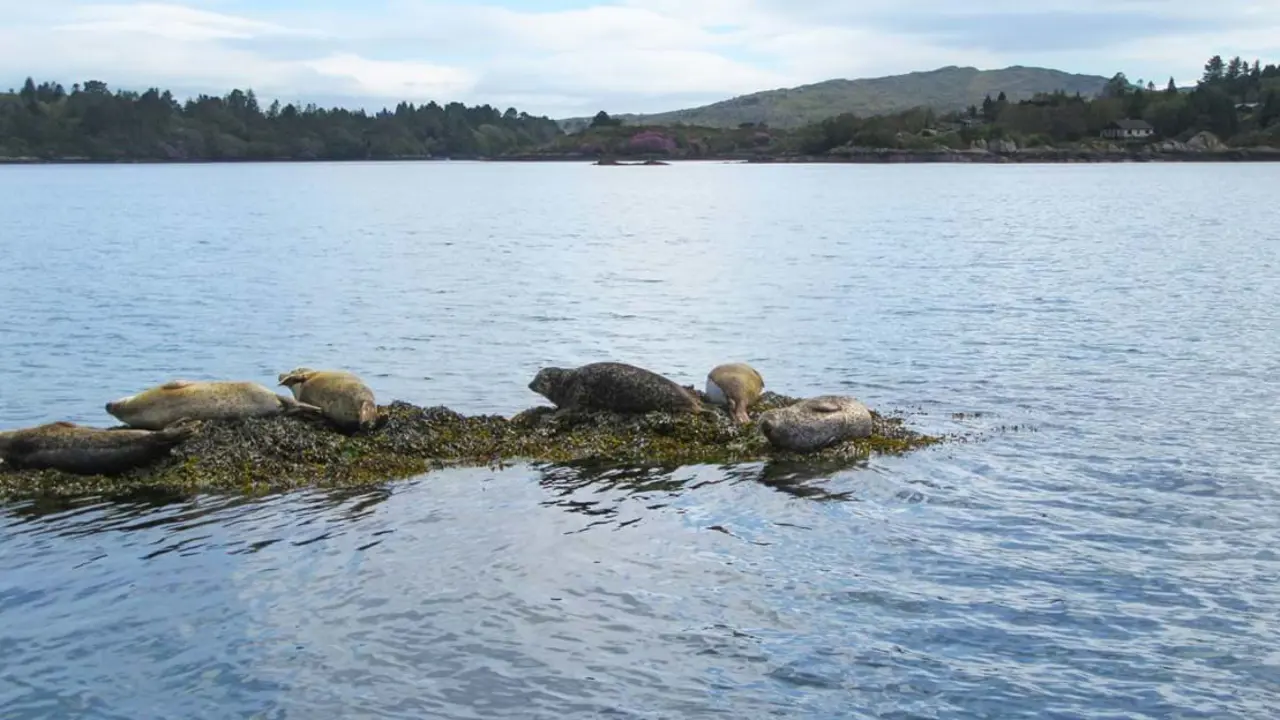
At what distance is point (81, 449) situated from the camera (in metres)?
16.9

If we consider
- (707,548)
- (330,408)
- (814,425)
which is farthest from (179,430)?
(814,425)

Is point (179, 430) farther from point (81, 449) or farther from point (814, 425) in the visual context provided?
point (814, 425)

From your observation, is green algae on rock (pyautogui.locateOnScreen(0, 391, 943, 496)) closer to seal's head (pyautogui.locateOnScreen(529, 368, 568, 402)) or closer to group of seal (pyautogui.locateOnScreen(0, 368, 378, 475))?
group of seal (pyautogui.locateOnScreen(0, 368, 378, 475))

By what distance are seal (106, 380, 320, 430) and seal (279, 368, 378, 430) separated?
0.86 ft

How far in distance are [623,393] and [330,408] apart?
14.4ft

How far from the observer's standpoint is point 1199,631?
11.8 meters

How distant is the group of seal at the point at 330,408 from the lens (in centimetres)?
1705

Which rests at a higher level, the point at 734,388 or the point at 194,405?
the point at 194,405

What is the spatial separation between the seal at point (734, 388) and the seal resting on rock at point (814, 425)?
1.52m

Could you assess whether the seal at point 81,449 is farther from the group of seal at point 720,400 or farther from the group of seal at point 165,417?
the group of seal at point 720,400

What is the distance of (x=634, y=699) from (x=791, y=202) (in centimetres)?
11007

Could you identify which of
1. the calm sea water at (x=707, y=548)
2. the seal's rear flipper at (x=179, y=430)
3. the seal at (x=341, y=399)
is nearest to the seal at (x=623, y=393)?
the calm sea water at (x=707, y=548)

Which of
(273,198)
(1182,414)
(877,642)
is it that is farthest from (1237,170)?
(877,642)

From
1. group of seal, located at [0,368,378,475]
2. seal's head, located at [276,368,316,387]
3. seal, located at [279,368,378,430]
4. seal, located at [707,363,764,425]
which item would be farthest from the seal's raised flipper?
seal, located at [707,363,764,425]
